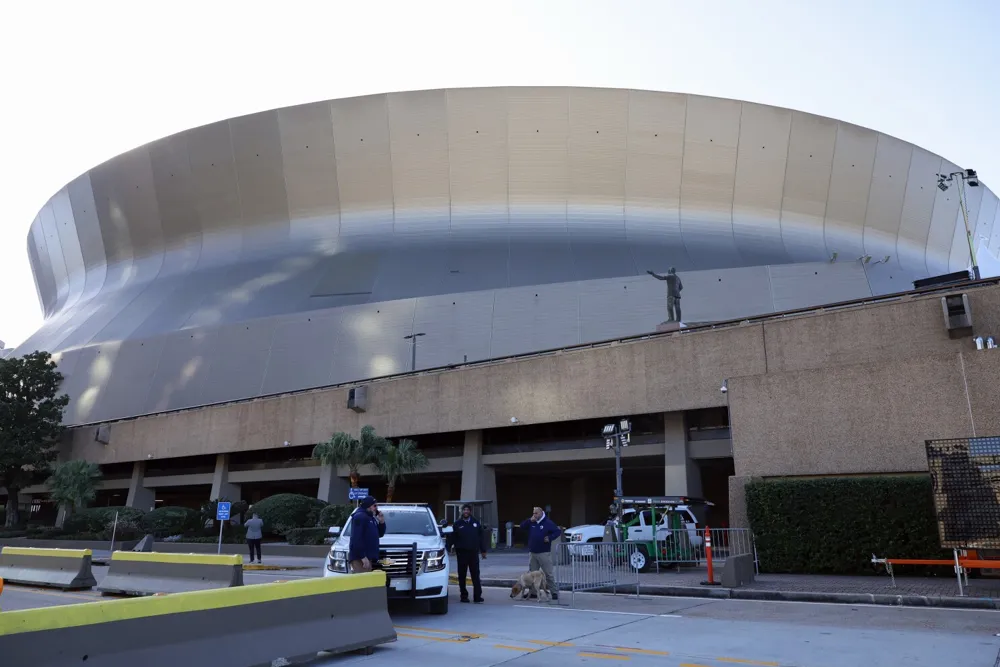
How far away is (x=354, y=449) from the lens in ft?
103

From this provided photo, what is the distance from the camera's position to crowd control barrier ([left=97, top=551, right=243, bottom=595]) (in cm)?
1157

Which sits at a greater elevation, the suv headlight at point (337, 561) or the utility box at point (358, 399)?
the utility box at point (358, 399)

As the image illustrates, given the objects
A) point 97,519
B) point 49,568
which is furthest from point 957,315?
point 97,519

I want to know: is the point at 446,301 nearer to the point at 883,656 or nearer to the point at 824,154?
the point at 824,154

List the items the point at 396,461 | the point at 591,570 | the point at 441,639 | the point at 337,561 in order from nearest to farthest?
the point at 441,639 → the point at 337,561 → the point at 591,570 → the point at 396,461

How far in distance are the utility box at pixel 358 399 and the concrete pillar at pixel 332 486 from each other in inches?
126

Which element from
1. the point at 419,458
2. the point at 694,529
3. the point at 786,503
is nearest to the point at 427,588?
the point at 786,503

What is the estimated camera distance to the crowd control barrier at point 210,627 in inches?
217

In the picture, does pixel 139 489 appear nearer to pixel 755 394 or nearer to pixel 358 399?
pixel 358 399

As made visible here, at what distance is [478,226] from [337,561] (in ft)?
120

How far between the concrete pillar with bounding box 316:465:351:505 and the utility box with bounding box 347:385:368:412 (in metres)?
3.19

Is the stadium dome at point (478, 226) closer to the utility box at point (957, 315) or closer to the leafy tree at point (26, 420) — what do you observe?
Result: the leafy tree at point (26, 420)

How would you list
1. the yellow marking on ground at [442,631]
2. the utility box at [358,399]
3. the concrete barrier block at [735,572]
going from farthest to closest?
the utility box at [358,399]
the concrete barrier block at [735,572]
the yellow marking on ground at [442,631]

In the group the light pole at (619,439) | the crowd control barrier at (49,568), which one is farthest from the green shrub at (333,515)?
the crowd control barrier at (49,568)
